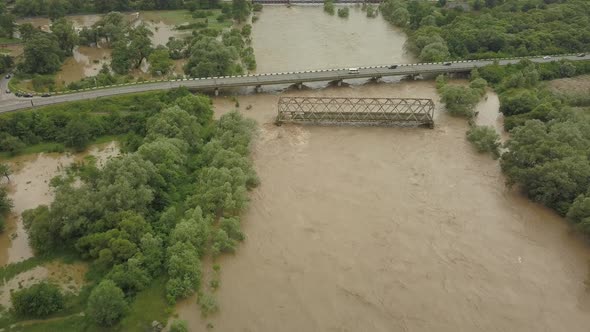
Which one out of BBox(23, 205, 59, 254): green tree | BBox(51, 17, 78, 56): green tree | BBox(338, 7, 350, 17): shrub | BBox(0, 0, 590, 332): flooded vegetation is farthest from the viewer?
BBox(338, 7, 350, 17): shrub

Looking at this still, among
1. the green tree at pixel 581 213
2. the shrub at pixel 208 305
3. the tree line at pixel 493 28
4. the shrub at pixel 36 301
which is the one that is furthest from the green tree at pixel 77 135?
the tree line at pixel 493 28

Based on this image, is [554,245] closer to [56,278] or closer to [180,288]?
[180,288]

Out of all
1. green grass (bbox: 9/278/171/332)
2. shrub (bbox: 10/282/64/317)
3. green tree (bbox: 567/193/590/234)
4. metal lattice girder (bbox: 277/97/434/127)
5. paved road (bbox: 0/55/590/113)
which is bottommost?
green grass (bbox: 9/278/171/332)

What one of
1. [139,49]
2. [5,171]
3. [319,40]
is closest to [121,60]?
[139,49]

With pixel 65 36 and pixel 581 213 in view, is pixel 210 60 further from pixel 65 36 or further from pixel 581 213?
pixel 581 213

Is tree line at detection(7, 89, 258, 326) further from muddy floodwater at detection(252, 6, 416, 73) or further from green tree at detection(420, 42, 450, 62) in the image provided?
green tree at detection(420, 42, 450, 62)

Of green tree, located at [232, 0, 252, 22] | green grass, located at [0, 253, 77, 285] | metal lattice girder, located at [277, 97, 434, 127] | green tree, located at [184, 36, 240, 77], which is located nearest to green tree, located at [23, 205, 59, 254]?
A: green grass, located at [0, 253, 77, 285]

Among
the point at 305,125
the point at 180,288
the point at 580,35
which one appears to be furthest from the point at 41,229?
the point at 580,35
